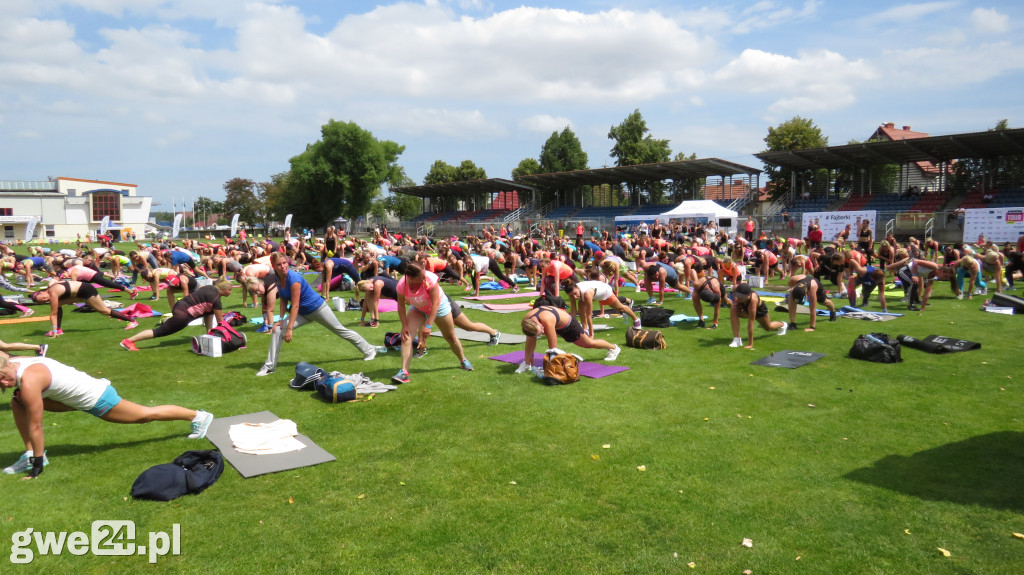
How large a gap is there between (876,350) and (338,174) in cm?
6477

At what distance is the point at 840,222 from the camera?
3077 centimetres

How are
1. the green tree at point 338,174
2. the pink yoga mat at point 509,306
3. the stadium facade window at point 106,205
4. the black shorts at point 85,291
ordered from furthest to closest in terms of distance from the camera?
the stadium facade window at point 106,205 → the green tree at point 338,174 → the pink yoga mat at point 509,306 → the black shorts at point 85,291

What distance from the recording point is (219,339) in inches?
408

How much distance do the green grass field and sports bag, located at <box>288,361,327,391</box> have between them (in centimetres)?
17

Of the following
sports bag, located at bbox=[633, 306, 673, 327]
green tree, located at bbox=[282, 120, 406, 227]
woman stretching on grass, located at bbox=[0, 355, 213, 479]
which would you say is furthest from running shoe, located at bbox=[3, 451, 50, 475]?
green tree, located at bbox=[282, 120, 406, 227]

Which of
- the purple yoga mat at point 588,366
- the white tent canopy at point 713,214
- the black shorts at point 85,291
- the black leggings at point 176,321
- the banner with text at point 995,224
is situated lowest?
the purple yoga mat at point 588,366

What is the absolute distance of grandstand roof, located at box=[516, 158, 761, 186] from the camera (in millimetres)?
45469

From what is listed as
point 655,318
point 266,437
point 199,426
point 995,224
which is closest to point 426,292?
point 266,437

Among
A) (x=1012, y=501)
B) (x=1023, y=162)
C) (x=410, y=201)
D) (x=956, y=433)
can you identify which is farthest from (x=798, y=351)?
(x=410, y=201)

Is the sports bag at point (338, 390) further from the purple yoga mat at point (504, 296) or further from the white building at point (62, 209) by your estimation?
the white building at point (62, 209)

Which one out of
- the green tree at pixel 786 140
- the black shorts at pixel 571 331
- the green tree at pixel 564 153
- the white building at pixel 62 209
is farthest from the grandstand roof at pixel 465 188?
the black shorts at pixel 571 331

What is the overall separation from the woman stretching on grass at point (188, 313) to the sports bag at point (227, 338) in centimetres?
40

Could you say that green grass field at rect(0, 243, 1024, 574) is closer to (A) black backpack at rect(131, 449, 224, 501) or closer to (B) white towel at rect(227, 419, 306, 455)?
(A) black backpack at rect(131, 449, 224, 501)

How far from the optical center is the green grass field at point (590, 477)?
4129 millimetres
